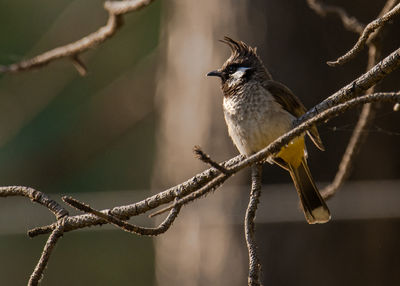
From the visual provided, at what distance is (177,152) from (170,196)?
2.86 metres

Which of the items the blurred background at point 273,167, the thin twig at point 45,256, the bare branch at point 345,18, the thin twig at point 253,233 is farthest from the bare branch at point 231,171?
the blurred background at point 273,167

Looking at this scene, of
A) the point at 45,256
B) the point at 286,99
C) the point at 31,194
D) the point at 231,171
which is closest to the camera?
the point at 231,171

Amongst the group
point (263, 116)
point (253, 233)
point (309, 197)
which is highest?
point (263, 116)

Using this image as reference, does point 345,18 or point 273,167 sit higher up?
point 345,18

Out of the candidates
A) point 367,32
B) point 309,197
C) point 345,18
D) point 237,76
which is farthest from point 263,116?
point 367,32

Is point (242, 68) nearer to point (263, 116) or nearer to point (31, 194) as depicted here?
point (263, 116)

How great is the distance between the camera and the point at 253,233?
68.3 inches

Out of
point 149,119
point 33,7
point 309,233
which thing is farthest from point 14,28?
point 309,233

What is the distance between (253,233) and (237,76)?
1281 millimetres

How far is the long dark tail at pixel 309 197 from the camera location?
2.76 meters

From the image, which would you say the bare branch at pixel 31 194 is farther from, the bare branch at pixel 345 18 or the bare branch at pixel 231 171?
the bare branch at pixel 345 18

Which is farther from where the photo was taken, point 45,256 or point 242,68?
point 242,68

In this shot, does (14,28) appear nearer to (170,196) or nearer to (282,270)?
(282,270)

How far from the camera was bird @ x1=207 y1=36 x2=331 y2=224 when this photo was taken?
2705 mm
